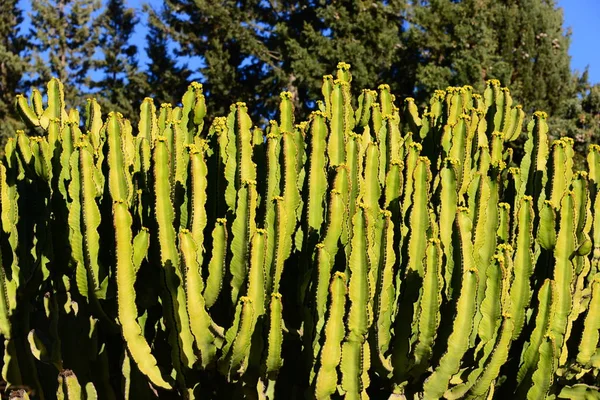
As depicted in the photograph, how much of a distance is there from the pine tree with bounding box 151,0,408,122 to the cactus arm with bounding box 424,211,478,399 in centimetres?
1642

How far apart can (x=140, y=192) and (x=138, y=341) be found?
1.03 m

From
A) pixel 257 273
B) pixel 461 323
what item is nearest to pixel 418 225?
pixel 461 323

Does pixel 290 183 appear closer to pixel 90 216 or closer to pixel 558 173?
pixel 90 216

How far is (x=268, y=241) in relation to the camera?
3801 millimetres

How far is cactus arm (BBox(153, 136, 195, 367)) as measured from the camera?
3.73 m

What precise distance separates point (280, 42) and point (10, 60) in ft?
41.5

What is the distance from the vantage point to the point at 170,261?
12.5ft

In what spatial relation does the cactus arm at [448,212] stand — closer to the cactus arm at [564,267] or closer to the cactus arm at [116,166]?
the cactus arm at [564,267]

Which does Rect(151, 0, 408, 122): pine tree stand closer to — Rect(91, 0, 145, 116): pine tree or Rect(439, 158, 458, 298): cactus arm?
Rect(91, 0, 145, 116): pine tree

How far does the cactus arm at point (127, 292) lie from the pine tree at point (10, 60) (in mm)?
24623

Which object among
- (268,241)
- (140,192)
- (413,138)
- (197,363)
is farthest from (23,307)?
(413,138)

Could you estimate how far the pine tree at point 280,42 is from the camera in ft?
67.5

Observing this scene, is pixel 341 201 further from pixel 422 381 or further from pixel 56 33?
pixel 56 33

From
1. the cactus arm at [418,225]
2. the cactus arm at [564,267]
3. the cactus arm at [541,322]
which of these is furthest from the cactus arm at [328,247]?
the cactus arm at [564,267]
